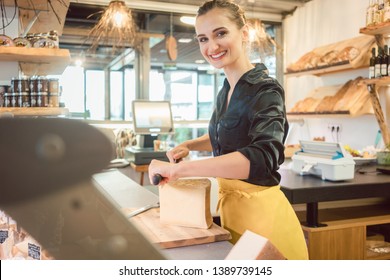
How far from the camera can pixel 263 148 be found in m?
0.93

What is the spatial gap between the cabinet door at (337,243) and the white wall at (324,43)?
135 centimetres

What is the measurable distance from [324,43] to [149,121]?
1828 mm

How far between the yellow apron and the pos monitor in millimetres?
2137

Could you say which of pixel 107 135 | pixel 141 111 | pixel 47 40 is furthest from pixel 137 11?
pixel 107 135

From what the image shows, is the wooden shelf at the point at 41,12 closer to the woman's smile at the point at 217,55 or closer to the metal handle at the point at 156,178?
the woman's smile at the point at 217,55

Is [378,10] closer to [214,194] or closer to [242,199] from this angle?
[214,194]

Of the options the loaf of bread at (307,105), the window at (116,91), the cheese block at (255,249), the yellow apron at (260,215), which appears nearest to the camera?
the cheese block at (255,249)

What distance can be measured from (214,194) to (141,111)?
178cm

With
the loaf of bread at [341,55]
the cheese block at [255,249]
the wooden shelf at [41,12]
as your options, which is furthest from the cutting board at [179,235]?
the loaf of bread at [341,55]

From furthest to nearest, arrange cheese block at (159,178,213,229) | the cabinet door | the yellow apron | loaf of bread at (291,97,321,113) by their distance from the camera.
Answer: loaf of bread at (291,97,321,113) → the cabinet door → the yellow apron → cheese block at (159,178,213,229)

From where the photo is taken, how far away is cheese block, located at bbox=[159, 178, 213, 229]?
39.6 inches

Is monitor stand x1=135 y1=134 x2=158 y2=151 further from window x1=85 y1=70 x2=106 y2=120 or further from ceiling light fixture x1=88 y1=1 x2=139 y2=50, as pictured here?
ceiling light fixture x1=88 y1=1 x2=139 y2=50

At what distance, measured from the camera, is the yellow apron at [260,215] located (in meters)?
1.12

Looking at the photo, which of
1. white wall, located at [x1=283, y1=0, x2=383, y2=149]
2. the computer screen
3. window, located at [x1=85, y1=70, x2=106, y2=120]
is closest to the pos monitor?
the computer screen
